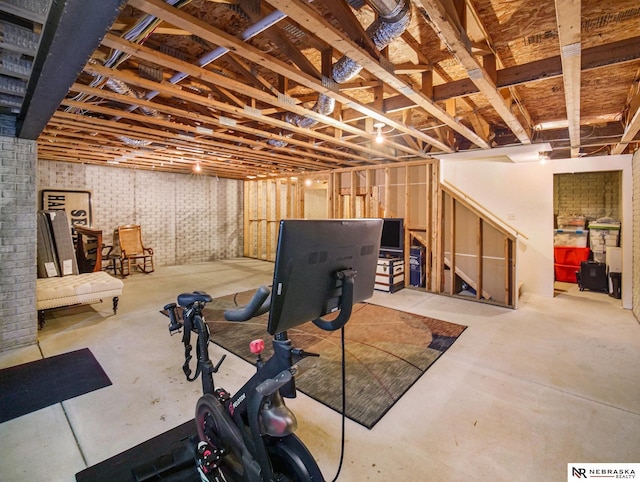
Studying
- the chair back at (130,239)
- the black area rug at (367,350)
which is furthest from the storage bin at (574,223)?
the chair back at (130,239)

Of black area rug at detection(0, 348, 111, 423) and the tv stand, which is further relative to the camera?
the tv stand

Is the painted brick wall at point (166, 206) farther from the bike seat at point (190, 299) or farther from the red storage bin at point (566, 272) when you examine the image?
the red storage bin at point (566, 272)

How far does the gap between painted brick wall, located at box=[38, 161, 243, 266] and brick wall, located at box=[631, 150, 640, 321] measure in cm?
899

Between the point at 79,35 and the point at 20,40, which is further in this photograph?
the point at 20,40

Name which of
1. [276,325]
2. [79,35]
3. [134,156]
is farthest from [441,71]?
[134,156]

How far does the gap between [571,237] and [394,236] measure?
4.02m

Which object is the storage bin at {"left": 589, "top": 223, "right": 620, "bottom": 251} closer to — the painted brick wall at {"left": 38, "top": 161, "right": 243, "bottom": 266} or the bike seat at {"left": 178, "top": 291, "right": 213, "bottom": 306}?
the bike seat at {"left": 178, "top": 291, "right": 213, "bottom": 306}

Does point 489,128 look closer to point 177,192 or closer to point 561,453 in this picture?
point 561,453

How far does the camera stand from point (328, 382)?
255 cm

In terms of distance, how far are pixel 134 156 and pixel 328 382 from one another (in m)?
5.76

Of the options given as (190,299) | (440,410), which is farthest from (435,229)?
(190,299)

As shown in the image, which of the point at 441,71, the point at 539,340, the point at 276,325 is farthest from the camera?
the point at 539,340

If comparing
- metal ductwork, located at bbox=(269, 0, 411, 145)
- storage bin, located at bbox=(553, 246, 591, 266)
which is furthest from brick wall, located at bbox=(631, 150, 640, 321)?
metal ductwork, located at bbox=(269, 0, 411, 145)

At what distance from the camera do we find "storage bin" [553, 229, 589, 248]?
6.30 metres
